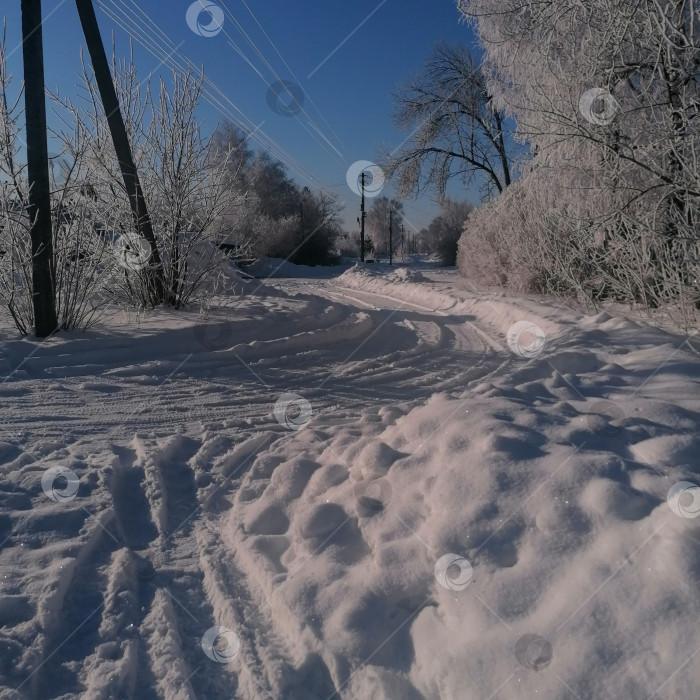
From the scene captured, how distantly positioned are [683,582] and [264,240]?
39.5 m

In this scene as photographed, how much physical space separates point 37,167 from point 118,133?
2155 mm

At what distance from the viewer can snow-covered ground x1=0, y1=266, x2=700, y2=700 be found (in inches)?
80.4

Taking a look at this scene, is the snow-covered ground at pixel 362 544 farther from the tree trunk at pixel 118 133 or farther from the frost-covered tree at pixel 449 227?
the frost-covered tree at pixel 449 227

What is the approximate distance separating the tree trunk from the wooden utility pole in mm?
1670

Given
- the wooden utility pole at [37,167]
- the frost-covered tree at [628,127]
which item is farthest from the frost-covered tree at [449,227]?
the wooden utility pole at [37,167]

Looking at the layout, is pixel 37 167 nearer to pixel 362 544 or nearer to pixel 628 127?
pixel 362 544

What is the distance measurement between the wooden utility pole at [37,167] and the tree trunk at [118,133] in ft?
5.48

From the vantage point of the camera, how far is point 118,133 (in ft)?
28.8

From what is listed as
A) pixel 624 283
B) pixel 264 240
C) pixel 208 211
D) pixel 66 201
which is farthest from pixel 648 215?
pixel 264 240

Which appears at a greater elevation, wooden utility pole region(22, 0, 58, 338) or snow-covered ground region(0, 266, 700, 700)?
wooden utility pole region(22, 0, 58, 338)

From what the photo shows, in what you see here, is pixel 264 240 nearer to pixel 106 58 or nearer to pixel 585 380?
pixel 106 58

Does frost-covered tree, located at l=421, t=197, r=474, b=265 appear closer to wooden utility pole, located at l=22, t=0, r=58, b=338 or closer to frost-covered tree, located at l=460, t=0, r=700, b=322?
frost-covered tree, located at l=460, t=0, r=700, b=322

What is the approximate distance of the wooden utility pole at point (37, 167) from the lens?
6.79 meters

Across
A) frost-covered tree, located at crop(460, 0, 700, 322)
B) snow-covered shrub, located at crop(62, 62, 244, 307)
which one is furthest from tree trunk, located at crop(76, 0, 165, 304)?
frost-covered tree, located at crop(460, 0, 700, 322)
